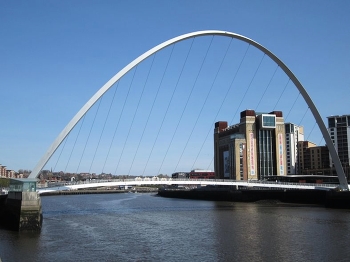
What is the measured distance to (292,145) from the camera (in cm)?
13238

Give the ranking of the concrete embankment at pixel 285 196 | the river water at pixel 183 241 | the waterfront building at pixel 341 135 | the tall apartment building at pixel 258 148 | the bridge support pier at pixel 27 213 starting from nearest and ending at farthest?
the river water at pixel 183 241
the bridge support pier at pixel 27 213
the concrete embankment at pixel 285 196
the tall apartment building at pixel 258 148
the waterfront building at pixel 341 135

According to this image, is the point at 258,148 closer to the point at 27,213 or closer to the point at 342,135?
the point at 342,135

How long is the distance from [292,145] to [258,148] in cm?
4819

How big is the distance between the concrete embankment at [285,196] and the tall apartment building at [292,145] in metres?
53.0

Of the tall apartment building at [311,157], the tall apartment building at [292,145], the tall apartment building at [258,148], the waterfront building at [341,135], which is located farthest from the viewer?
the tall apartment building at [292,145]

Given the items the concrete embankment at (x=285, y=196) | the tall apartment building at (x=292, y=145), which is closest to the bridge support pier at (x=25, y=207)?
the concrete embankment at (x=285, y=196)

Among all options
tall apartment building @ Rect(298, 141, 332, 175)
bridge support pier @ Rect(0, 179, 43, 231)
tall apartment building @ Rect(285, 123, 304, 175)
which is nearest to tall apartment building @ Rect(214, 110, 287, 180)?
tall apartment building @ Rect(298, 141, 332, 175)

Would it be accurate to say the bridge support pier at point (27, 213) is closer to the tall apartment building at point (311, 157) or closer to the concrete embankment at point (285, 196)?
the concrete embankment at point (285, 196)

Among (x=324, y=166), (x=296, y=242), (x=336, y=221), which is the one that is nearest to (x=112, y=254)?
(x=296, y=242)

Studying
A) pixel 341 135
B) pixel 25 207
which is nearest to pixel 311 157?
pixel 341 135

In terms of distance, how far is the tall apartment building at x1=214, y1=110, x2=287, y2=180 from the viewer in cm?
8706

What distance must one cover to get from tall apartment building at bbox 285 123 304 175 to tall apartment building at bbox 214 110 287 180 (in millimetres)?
36414

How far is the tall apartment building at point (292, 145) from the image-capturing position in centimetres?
12598

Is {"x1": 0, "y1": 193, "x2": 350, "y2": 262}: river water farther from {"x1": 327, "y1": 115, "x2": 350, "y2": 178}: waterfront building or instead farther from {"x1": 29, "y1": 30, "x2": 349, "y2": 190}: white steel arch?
{"x1": 327, "y1": 115, "x2": 350, "y2": 178}: waterfront building
